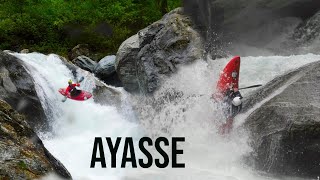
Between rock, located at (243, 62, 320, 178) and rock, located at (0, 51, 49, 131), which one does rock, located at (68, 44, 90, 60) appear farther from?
rock, located at (243, 62, 320, 178)

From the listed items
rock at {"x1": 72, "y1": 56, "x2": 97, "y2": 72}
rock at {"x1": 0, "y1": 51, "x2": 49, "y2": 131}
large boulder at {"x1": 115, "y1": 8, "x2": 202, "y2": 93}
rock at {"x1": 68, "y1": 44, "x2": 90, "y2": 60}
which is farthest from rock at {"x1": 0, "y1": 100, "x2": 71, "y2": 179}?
rock at {"x1": 68, "y1": 44, "x2": 90, "y2": 60}

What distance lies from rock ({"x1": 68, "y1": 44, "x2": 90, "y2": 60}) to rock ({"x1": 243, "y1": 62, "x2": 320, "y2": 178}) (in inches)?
583

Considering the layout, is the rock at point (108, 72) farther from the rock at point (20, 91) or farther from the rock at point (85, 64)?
the rock at point (20, 91)

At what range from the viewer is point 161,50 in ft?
43.4

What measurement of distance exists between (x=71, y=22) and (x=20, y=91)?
1401 cm

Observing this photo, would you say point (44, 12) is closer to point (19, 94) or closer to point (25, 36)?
point (25, 36)

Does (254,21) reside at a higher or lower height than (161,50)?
higher

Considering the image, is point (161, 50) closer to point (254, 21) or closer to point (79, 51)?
point (254, 21)

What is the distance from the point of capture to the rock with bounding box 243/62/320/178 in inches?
289

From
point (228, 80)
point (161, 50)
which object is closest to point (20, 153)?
point (228, 80)

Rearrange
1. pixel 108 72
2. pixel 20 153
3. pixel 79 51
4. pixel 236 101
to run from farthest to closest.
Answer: pixel 79 51 < pixel 108 72 < pixel 236 101 < pixel 20 153

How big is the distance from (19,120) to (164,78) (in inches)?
319

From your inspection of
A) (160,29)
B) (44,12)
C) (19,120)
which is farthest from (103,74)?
(19,120)

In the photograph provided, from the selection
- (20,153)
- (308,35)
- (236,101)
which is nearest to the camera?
(20,153)
